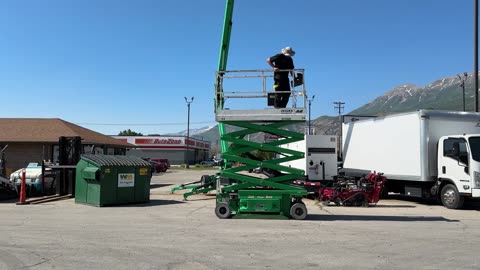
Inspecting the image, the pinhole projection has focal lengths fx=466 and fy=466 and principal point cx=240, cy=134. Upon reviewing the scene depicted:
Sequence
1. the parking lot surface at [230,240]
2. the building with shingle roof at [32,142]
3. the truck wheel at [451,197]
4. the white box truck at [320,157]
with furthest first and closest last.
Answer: the building with shingle roof at [32,142], the white box truck at [320,157], the truck wheel at [451,197], the parking lot surface at [230,240]

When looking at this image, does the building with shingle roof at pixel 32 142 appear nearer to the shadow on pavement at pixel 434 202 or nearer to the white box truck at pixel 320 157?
the white box truck at pixel 320 157

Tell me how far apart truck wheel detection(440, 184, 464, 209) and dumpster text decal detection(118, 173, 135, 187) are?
10.7m

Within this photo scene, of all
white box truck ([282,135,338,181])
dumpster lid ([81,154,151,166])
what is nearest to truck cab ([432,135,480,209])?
white box truck ([282,135,338,181])

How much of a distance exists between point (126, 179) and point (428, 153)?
10.6m

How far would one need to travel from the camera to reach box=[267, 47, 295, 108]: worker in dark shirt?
12945 millimetres

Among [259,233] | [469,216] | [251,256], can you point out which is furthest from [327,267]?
[469,216]

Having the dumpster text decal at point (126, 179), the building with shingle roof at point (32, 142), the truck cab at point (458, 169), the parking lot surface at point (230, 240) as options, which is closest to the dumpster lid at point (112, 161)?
the dumpster text decal at point (126, 179)

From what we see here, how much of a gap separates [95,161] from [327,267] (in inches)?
423

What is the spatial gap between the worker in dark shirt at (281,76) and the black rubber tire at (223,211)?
121 inches

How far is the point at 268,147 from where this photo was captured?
42.7ft

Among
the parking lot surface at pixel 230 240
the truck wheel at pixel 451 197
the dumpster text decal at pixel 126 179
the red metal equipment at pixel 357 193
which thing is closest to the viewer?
the parking lot surface at pixel 230 240

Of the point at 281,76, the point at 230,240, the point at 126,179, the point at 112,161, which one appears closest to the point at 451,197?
the point at 281,76

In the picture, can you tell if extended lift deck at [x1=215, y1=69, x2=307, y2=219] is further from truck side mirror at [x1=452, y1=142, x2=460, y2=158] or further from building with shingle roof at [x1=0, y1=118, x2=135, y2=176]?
building with shingle roof at [x1=0, y1=118, x2=135, y2=176]

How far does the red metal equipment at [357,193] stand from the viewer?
16.2 m
